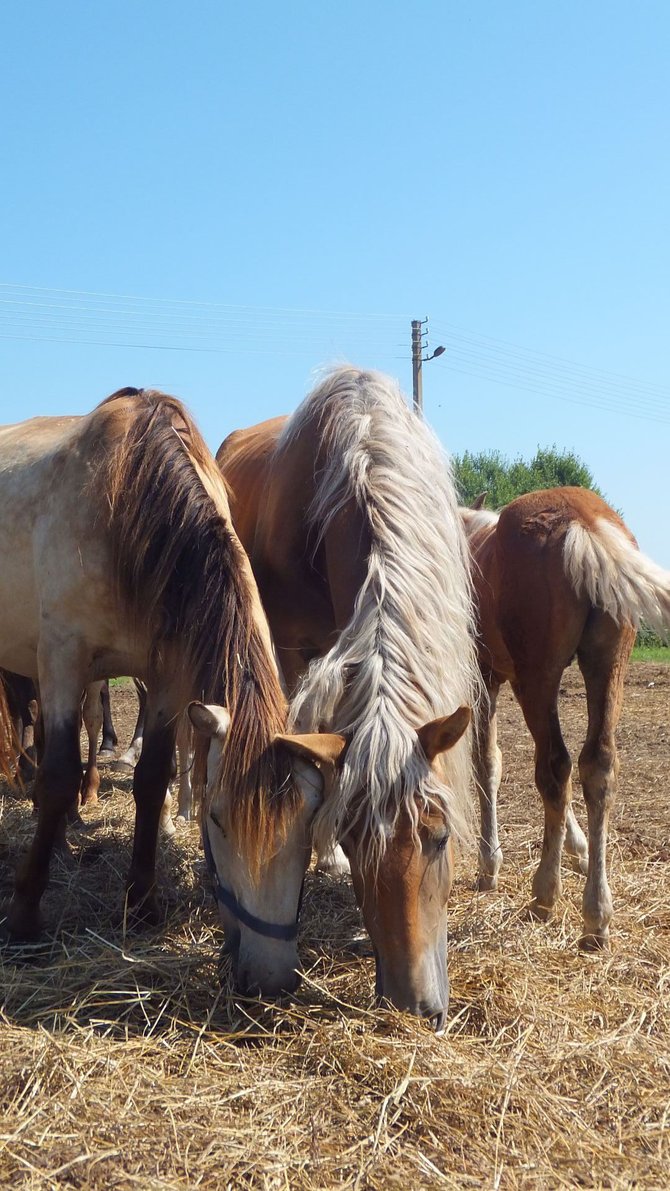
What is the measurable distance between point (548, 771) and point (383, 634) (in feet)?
4.35

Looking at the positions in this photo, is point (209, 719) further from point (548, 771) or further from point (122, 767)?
point (122, 767)

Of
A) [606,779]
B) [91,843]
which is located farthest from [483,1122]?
[91,843]

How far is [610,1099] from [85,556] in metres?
2.64

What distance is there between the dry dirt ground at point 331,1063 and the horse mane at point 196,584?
0.63 meters

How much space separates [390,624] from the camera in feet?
10.7

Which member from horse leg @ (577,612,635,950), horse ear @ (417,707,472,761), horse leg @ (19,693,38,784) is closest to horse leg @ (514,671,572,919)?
horse leg @ (577,612,635,950)

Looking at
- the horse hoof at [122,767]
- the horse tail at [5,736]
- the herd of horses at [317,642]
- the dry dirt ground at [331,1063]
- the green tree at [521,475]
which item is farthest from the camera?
the green tree at [521,475]

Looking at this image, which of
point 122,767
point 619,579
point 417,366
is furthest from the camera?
point 417,366

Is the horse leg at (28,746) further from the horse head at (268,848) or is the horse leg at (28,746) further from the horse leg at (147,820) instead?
the horse head at (268,848)

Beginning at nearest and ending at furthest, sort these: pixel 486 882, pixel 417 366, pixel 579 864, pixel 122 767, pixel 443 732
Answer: pixel 443 732 → pixel 486 882 → pixel 579 864 → pixel 122 767 → pixel 417 366

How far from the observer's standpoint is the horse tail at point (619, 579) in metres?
3.86

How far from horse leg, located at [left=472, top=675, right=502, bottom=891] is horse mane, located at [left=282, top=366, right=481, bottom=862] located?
1046 millimetres

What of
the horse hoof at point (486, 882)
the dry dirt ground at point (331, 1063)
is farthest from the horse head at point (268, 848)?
the horse hoof at point (486, 882)

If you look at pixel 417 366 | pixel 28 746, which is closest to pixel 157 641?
pixel 28 746
